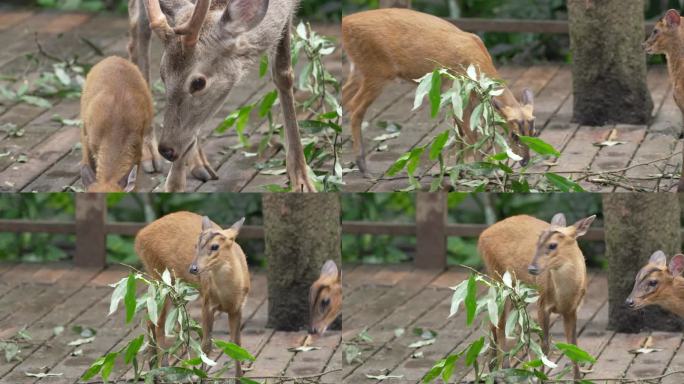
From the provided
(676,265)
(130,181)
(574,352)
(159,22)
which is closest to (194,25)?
(159,22)

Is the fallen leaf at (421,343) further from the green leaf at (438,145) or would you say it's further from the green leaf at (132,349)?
the green leaf at (132,349)

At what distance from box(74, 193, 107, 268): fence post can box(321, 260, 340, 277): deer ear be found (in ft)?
4.85

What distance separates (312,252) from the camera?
8.57 m

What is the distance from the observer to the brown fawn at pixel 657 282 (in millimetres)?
8555

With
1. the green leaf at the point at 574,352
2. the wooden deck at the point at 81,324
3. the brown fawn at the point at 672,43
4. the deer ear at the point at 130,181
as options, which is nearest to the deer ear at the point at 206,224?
the deer ear at the point at 130,181

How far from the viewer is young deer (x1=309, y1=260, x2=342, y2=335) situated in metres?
8.55

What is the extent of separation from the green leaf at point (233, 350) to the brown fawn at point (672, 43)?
2.30 m

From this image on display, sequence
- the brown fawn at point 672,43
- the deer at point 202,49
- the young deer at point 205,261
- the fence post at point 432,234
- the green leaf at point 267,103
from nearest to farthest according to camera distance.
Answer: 1. the deer at point 202,49
2. the young deer at point 205,261
3. the brown fawn at point 672,43
4. the green leaf at point 267,103
5. the fence post at point 432,234

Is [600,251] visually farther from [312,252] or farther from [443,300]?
[312,252]

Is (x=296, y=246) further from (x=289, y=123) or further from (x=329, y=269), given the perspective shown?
(x=289, y=123)

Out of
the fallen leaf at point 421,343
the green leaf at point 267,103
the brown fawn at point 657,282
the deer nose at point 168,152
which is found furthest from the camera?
the green leaf at point 267,103

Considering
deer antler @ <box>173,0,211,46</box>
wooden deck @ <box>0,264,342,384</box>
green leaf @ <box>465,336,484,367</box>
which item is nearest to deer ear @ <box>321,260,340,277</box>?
wooden deck @ <box>0,264,342,384</box>

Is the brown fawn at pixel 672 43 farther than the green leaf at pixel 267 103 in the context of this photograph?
No

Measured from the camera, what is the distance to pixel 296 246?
859 centimetres
